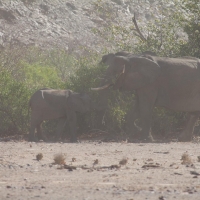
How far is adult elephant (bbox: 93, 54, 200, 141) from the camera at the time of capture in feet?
53.4

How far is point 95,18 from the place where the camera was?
73312mm

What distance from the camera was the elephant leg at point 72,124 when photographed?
52.5 feet

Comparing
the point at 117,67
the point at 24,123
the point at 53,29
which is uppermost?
the point at 117,67

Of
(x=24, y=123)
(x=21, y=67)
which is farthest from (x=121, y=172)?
(x=21, y=67)

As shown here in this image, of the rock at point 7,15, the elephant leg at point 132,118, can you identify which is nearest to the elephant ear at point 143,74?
the elephant leg at point 132,118

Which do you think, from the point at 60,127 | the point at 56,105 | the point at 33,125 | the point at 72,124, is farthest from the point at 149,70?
the point at 33,125

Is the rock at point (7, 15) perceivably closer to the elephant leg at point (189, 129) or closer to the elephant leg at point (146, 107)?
the elephant leg at point (189, 129)

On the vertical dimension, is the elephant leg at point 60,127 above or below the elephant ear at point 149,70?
below

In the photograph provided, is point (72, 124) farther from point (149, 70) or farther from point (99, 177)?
point (99, 177)

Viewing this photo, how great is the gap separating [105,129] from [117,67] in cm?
169

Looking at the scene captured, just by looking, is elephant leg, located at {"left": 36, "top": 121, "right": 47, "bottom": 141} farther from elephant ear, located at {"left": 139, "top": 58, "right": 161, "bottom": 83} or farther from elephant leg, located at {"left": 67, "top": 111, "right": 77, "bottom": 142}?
elephant ear, located at {"left": 139, "top": 58, "right": 161, "bottom": 83}

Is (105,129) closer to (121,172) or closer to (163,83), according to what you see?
(163,83)

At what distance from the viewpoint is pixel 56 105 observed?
16344 mm

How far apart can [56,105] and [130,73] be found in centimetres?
190
